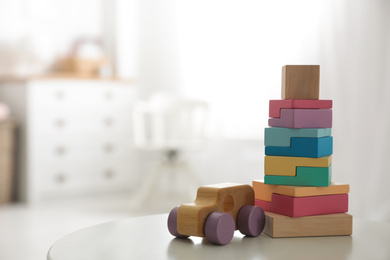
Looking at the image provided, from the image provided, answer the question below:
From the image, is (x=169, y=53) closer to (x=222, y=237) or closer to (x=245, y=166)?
(x=245, y=166)

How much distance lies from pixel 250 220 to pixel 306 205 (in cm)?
14

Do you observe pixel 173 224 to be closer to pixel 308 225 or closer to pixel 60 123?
pixel 308 225

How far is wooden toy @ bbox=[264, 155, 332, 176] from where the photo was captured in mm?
1180

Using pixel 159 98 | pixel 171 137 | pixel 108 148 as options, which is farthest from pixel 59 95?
pixel 171 137

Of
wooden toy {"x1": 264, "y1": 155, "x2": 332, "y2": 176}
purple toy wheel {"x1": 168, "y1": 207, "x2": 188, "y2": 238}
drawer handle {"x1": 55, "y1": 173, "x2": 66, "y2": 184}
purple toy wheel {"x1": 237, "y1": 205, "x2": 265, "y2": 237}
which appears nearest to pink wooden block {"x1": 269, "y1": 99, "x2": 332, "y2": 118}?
wooden toy {"x1": 264, "y1": 155, "x2": 332, "y2": 176}

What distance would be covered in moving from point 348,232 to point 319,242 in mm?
104

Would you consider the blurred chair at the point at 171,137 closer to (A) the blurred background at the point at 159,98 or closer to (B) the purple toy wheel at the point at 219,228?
(A) the blurred background at the point at 159,98

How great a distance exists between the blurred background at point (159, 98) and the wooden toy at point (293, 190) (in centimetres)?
126

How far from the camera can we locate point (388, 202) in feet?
8.39

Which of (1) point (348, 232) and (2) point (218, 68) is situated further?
(2) point (218, 68)

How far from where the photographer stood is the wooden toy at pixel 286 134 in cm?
118

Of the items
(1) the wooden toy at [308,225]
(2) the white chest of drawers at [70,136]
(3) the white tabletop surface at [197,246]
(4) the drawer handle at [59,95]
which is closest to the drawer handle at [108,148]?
(2) the white chest of drawers at [70,136]

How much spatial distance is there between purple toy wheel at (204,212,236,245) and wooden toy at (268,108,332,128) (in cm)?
27

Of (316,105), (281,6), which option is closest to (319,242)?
(316,105)
